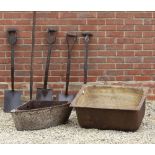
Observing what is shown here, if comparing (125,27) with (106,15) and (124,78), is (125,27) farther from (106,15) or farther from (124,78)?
(124,78)

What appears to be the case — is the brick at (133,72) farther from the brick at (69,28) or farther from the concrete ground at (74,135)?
the concrete ground at (74,135)

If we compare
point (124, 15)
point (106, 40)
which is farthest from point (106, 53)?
point (124, 15)

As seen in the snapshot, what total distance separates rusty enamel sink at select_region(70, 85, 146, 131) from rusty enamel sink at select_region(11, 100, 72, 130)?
0.55 feet

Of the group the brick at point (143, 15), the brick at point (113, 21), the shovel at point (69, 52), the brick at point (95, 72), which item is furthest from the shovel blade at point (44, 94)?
the brick at point (143, 15)

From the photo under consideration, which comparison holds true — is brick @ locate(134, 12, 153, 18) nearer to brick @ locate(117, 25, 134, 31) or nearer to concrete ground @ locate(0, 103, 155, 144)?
brick @ locate(117, 25, 134, 31)

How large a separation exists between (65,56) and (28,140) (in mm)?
1540

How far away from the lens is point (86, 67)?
4383 millimetres

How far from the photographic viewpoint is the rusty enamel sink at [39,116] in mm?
3342

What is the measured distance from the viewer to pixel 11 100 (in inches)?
171

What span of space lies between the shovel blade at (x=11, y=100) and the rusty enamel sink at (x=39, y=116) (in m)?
0.73

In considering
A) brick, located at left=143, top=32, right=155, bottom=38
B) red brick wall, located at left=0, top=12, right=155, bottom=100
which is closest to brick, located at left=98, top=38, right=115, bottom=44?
red brick wall, located at left=0, top=12, right=155, bottom=100

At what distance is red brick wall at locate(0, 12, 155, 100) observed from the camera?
173 inches

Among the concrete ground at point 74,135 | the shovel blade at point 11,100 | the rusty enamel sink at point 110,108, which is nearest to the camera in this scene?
the concrete ground at point 74,135

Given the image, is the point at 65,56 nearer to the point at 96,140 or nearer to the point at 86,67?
the point at 86,67
